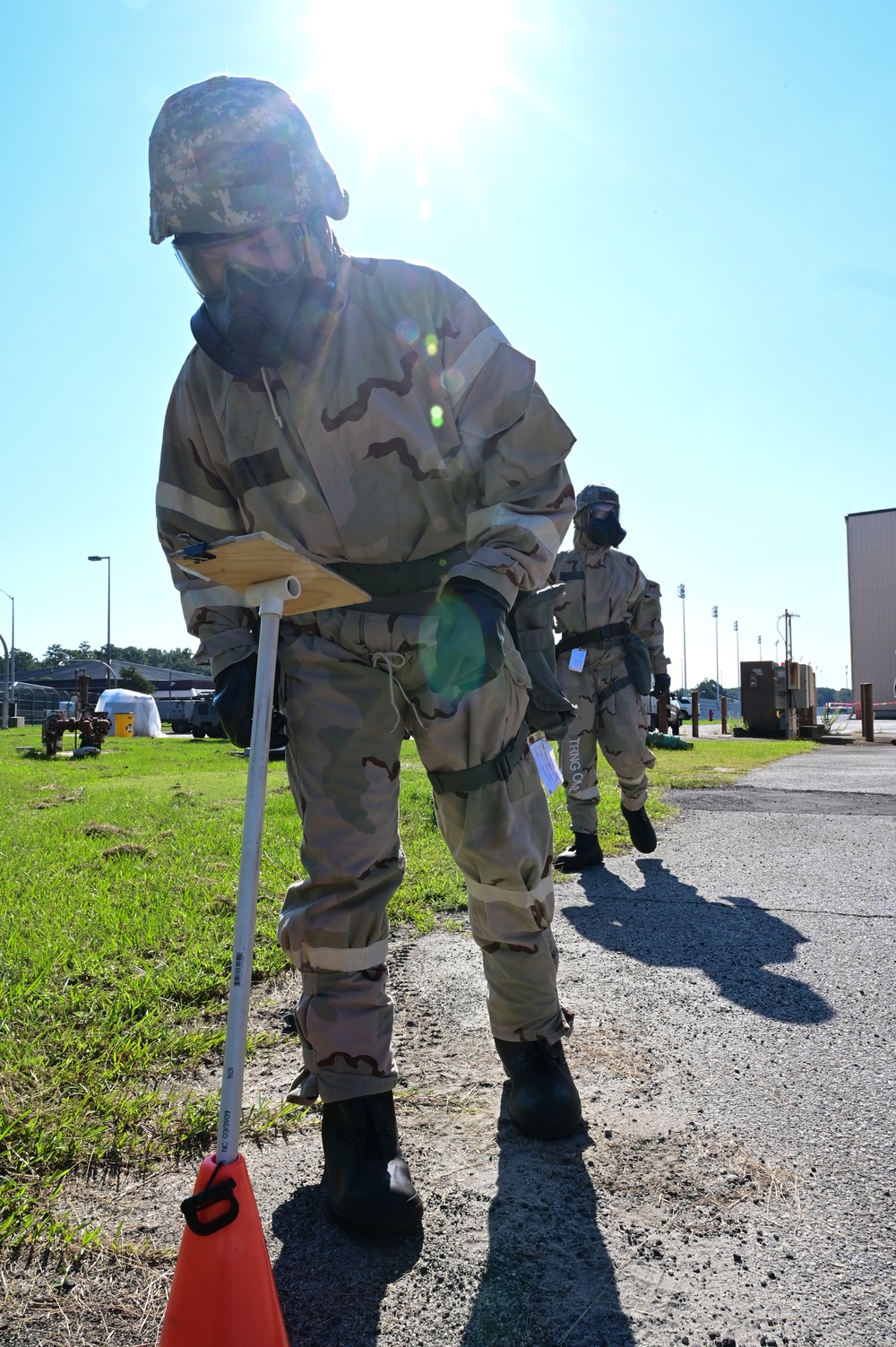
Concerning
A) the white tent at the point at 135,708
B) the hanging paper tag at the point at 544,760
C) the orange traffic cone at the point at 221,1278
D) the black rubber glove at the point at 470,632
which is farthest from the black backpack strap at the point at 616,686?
the white tent at the point at 135,708

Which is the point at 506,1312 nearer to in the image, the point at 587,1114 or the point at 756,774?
the point at 587,1114

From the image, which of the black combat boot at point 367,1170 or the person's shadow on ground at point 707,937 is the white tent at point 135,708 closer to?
the person's shadow on ground at point 707,937

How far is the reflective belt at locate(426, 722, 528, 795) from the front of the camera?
195 cm

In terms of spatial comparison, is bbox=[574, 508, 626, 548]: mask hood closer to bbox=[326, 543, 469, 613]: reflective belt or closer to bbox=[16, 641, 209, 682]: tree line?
bbox=[326, 543, 469, 613]: reflective belt

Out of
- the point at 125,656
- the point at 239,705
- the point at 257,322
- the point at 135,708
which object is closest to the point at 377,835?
the point at 239,705

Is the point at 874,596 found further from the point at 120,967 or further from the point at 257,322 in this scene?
the point at 257,322

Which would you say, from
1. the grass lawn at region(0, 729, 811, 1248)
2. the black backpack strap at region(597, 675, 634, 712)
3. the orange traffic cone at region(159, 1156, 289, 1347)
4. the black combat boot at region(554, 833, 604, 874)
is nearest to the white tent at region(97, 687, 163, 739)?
the grass lawn at region(0, 729, 811, 1248)

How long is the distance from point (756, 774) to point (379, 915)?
10.1 metres

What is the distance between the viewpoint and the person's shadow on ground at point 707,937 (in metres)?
2.71

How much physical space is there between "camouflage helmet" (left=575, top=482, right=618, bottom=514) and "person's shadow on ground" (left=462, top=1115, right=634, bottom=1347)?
4.39m

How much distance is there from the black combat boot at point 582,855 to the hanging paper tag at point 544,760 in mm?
2781

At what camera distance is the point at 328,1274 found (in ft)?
4.72

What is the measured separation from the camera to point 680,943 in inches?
132

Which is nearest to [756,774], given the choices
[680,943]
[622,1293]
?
[680,943]
